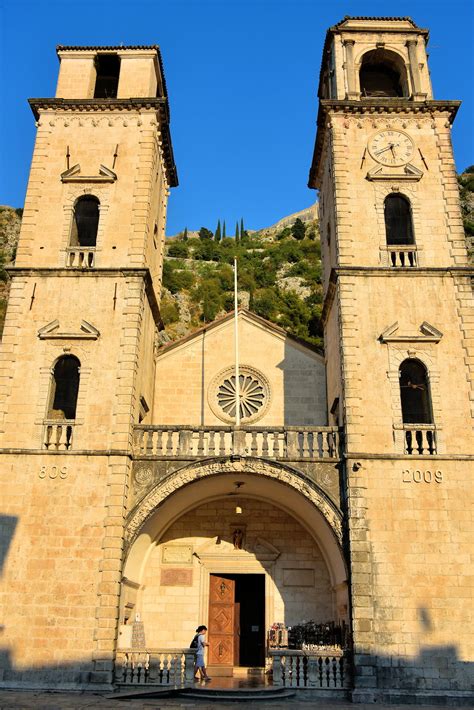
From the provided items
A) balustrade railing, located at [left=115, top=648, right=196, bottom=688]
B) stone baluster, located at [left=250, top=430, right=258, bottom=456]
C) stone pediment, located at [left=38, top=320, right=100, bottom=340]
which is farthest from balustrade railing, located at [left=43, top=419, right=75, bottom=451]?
balustrade railing, located at [left=115, top=648, right=196, bottom=688]

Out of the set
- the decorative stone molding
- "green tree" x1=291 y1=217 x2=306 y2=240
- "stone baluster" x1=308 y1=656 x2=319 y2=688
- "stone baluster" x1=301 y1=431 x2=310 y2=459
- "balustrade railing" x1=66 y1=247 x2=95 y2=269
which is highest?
"green tree" x1=291 y1=217 x2=306 y2=240

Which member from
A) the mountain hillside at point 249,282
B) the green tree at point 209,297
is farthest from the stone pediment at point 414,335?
the green tree at point 209,297

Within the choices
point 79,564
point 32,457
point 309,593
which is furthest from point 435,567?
point 32,457

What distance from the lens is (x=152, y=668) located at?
12.7 metres

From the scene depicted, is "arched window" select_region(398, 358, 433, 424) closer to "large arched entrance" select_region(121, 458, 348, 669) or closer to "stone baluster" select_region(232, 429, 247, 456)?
"large arched entrance" select_region(121, 458, 348, 669)

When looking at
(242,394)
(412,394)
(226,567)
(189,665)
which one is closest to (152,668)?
(189,665)

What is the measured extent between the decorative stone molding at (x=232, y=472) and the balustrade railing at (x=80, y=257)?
18.5 ft

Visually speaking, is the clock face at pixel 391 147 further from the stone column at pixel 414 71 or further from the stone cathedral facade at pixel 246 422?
the stone column at pixel 414 71

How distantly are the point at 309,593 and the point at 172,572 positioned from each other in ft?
11.5

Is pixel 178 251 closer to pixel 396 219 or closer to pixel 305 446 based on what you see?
pixel 396 219

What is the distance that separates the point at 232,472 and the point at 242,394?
5028 millimetres

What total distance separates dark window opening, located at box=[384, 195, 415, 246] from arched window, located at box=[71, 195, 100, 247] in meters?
7.89

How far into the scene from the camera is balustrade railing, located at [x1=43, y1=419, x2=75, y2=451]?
1408 cm

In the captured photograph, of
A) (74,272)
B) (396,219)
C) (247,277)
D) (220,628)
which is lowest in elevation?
(220,628)
